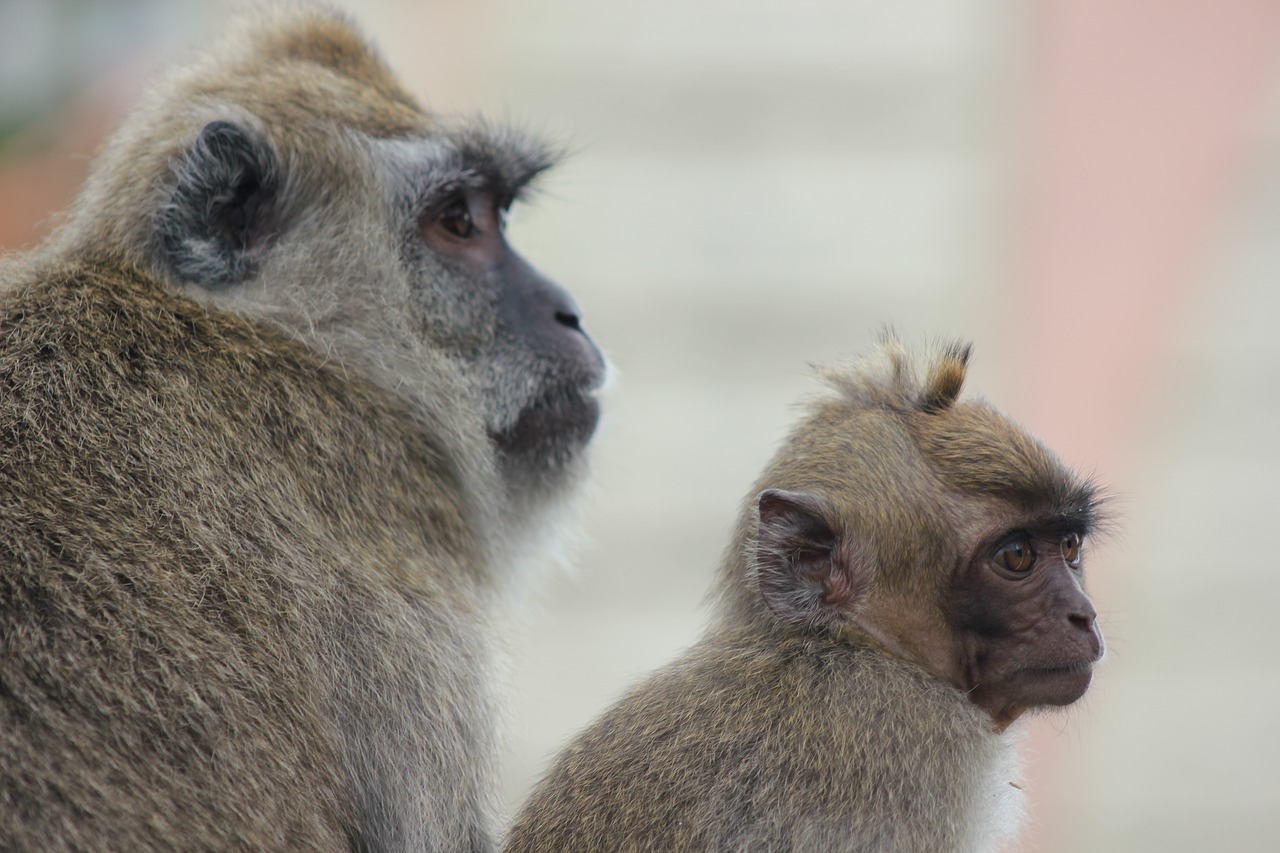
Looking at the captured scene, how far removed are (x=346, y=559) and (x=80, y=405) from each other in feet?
2.14

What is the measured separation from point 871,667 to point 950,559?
29cm

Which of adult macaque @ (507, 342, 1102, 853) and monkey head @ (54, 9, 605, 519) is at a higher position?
monkey head @ (54, 9, 605, 519)

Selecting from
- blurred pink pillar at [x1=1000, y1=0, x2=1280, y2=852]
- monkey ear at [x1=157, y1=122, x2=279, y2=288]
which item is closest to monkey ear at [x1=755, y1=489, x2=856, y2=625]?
monkey ear at [x1=157, y1=122, x2=279, y2=288]

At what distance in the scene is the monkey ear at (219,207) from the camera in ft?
11.8

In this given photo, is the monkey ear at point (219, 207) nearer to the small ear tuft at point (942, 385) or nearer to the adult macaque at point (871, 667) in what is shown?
the adult macaque at point (871, 667)

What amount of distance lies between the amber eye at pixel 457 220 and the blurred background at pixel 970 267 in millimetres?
4274

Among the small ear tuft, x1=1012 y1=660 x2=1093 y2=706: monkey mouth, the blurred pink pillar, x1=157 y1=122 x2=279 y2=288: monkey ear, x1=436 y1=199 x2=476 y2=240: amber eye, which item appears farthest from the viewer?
the blurred pink pillar

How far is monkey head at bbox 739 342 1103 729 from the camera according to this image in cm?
300

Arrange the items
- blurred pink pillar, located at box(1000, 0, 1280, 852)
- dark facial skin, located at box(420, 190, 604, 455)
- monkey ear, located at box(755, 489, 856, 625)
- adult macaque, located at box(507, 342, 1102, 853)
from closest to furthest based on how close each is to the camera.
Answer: adult macaque, located at box(507, 342, 1102, 853)
monkey ear, located at box(755, 489, 856, 625)
dark facial skin, located at box(420, 190, 604, 455)
blurred pink pillar, located at box(1000, 0, 1280, 852)

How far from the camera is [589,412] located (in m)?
4.05

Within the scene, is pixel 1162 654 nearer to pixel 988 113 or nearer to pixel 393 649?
pixel 988 113

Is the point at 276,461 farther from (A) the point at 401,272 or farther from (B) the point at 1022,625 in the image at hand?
(B) the point at 1022,625

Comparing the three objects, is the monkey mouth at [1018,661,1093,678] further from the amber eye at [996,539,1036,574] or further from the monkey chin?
the monkey chin

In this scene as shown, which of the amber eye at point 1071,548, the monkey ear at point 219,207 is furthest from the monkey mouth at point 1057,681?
the monkey ear at point 219,207
